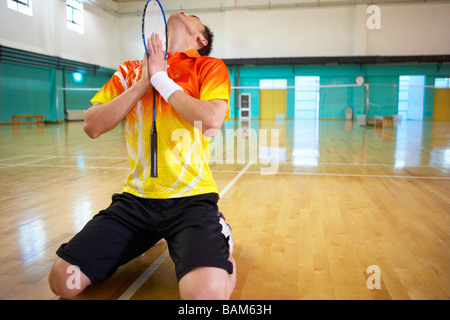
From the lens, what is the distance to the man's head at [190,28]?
2215mm

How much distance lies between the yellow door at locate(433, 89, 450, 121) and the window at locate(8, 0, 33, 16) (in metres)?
26.7

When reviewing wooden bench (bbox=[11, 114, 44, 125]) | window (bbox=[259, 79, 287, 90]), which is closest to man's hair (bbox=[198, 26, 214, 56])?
wooden bench (bbox=[11, 114, 44, 125])

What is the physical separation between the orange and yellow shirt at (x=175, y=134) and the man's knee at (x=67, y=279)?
53 cm

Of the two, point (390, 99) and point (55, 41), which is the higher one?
point (55, 41)

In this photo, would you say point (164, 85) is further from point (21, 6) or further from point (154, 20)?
point (21, 6)

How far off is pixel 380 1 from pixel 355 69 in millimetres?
4619

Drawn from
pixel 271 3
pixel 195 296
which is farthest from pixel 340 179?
pixel 271 3

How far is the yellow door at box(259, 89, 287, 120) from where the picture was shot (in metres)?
27.9

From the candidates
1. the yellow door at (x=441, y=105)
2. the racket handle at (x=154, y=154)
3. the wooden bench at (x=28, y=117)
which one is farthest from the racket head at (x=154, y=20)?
the yellow door at (x=441, y=105)

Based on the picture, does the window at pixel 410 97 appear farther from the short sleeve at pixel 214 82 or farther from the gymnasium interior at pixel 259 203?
the short sleeve at pixel 214 82

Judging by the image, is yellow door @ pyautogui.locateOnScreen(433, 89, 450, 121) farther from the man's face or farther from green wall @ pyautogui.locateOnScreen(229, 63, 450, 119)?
the man's face

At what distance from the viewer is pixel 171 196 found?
212cm
